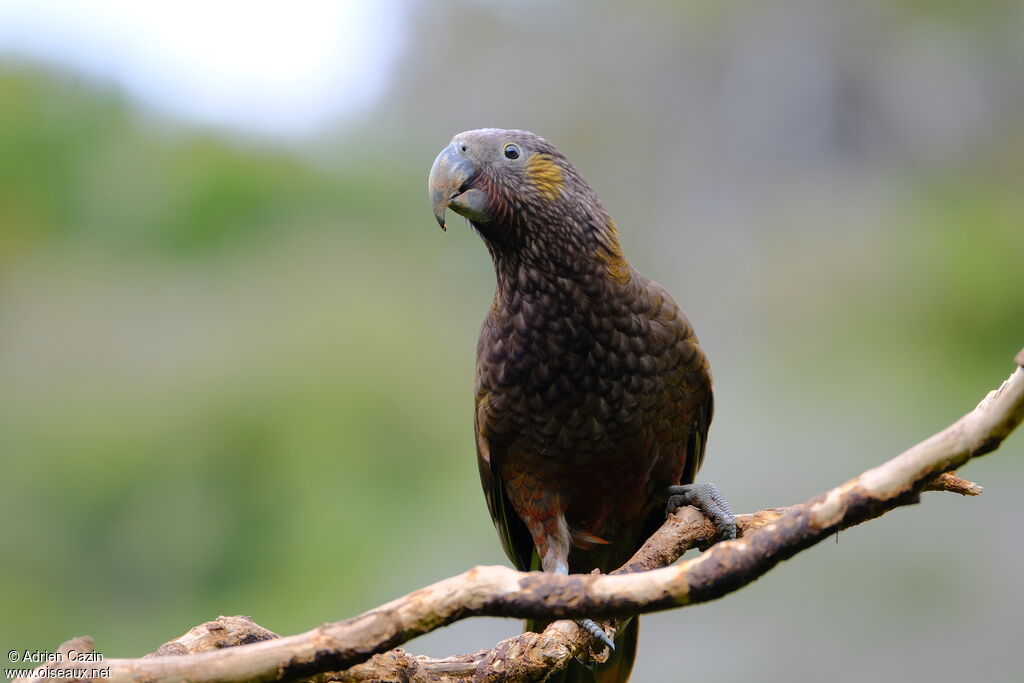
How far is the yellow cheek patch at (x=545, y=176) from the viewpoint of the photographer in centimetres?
343

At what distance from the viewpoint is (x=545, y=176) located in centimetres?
345

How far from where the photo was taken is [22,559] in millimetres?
7820

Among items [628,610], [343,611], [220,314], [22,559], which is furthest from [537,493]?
[220,314]

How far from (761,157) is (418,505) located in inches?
229

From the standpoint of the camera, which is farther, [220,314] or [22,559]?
[220,314]

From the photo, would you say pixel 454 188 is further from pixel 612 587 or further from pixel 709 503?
pixel 612 587

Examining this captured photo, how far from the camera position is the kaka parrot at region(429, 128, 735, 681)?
3383 millimetres

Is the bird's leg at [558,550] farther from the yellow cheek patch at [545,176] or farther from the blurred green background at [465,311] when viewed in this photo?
the blurred green background at [465,311]

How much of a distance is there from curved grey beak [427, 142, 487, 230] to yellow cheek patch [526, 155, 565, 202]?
23 centimetres

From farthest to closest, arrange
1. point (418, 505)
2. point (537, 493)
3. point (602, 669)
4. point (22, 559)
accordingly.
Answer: point (418, 505)
point (22, 559)
point (602, 669)
point (537, 493)

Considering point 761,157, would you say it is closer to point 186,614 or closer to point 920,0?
point 920,0

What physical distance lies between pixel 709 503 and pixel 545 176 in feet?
4.68

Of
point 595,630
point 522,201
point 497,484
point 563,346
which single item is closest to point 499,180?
point 522,201

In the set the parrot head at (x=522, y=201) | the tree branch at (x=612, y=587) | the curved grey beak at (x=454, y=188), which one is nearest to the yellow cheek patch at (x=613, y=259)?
the parrot head at (x=522, y=201)
